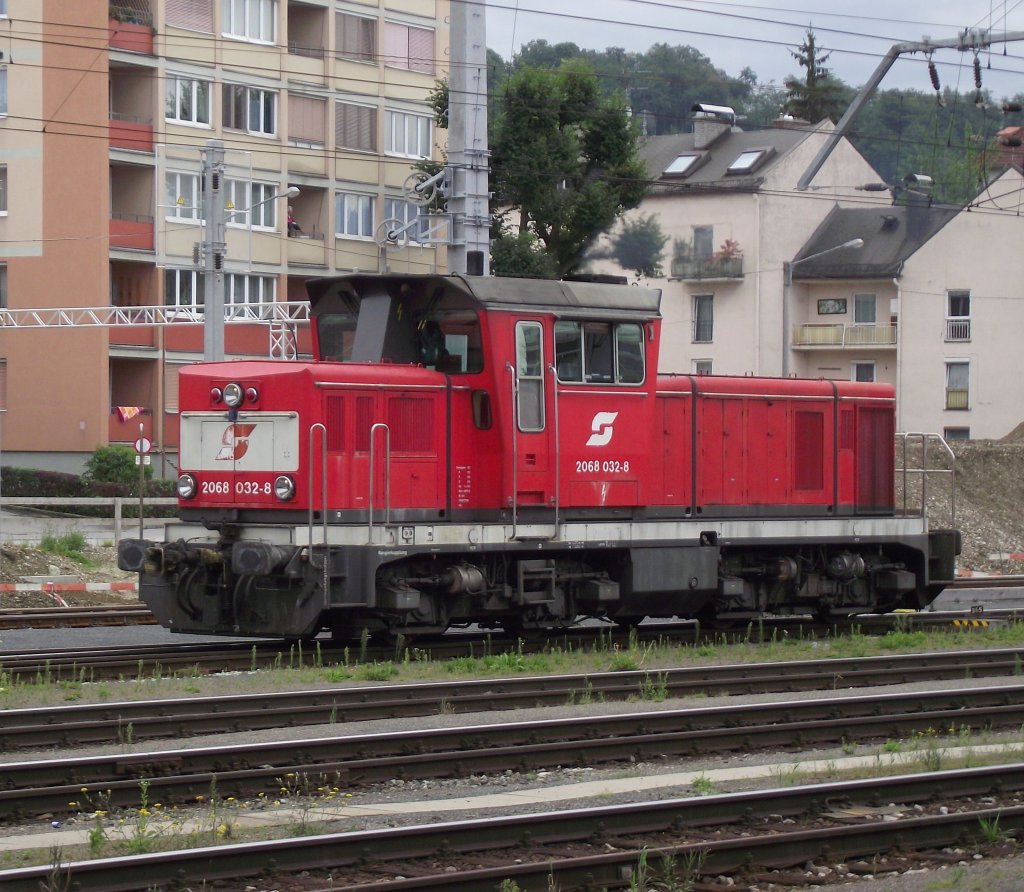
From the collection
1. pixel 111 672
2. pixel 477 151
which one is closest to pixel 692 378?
pixel 477 151

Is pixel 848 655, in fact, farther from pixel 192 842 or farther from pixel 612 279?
pixel 192 842

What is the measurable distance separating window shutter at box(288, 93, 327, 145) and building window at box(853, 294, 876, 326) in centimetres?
2237

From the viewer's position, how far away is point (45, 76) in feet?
146

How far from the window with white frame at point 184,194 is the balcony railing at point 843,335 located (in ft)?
82.3

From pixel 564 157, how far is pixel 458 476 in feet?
102

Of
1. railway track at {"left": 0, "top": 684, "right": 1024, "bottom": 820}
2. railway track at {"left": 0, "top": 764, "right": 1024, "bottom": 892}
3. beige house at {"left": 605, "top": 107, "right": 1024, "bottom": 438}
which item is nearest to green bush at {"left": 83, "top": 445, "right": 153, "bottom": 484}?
beige house at {"left": 605, "top": 107, "right": 1024, "bottom": 438}

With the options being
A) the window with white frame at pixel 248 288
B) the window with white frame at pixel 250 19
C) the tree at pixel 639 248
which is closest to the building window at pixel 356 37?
the window with white frame at pixel 250 19

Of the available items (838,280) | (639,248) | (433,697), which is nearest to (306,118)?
(639,248)

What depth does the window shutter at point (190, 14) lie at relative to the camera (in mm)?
47219

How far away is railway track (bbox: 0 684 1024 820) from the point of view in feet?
28.1

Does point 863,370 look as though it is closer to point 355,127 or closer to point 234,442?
point 355,127

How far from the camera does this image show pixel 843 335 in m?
58.8

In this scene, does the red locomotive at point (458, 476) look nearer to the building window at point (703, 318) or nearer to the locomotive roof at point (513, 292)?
Answer: the locomotive roof at point (513, 292)

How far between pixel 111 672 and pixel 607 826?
22.4ft
